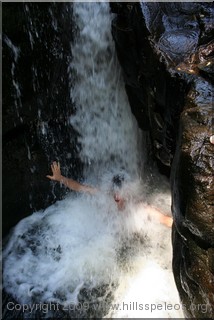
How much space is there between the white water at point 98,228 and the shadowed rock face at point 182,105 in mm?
429

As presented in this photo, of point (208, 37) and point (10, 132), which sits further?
point (10, 132)

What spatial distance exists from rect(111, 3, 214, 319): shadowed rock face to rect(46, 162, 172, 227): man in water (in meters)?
0.70

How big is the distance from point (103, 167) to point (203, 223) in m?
3.28

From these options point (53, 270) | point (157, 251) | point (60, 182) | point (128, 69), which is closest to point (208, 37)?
point (128, 69)

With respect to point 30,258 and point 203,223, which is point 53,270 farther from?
point 203,223

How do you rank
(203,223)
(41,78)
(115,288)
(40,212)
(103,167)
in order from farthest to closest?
(103,167), (40,212), (41,78), (115,288), (203,223)

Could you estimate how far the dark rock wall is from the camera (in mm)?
4312

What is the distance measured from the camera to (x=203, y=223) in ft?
8.14

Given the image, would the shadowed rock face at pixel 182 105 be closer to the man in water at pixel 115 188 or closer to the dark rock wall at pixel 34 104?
the man in water at pixel 115 188

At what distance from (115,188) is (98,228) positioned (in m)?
0.79

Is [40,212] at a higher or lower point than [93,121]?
lower

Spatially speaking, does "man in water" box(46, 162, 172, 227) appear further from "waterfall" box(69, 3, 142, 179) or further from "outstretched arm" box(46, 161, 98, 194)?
"waterfall" box(69, 3, 142, 179)

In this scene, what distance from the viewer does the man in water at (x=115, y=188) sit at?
15.1ft

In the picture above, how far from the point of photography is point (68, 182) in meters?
5.04
